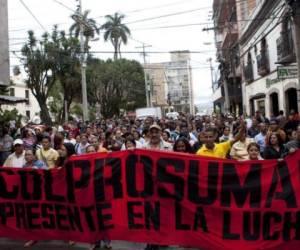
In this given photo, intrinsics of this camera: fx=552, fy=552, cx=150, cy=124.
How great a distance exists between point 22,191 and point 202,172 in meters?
2.56

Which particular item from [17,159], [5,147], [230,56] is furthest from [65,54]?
[17,159]

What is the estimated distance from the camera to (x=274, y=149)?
907cm

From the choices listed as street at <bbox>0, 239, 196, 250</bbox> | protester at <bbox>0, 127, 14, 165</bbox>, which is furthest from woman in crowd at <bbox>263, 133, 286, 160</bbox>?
protester at <bbox>0, 127, 14, 165</bbox>

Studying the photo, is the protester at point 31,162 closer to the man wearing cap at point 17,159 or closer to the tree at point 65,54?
the man wearing cap at point 17,159

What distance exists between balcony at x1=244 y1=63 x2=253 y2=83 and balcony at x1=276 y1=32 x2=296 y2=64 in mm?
10321

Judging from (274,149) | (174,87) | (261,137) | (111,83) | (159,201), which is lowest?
(159,201)

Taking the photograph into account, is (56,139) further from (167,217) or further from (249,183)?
(249,183)

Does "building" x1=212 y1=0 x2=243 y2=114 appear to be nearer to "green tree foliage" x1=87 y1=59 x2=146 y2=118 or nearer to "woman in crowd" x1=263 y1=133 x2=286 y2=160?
"green tree foliage" x1=87 y1=59 x2=146 y2=118

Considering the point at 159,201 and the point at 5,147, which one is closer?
the point at 159,201

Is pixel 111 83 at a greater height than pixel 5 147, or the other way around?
pixel 111 83

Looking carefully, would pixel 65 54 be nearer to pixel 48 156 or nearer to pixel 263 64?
pixel 263 64

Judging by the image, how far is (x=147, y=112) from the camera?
47938 mm

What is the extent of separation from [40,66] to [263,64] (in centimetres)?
1657

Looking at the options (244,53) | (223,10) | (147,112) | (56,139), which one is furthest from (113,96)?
(56,139)
